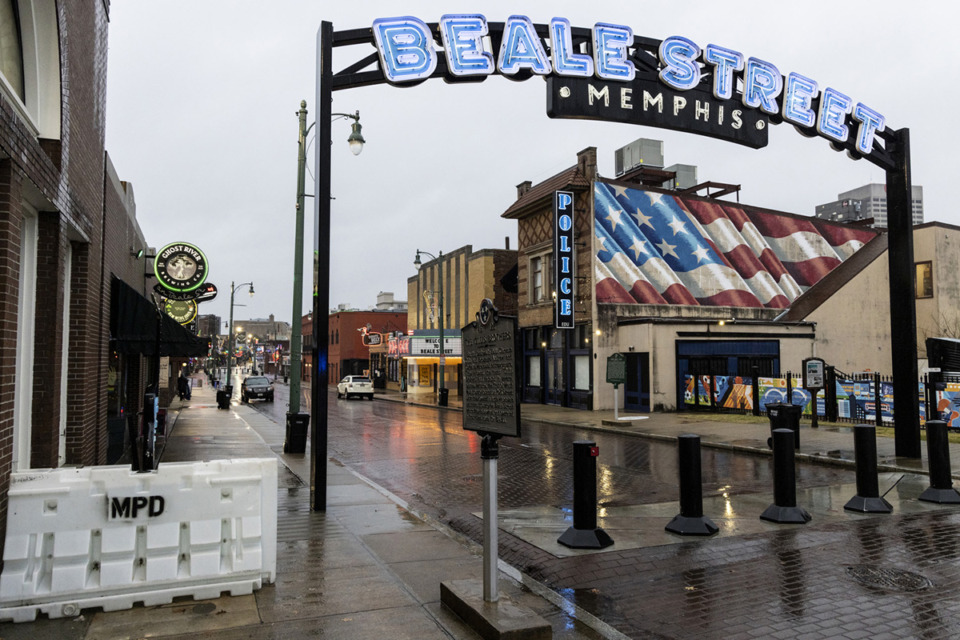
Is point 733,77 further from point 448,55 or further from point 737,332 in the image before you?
point 737,332

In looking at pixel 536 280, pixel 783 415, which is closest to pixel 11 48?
pixel 783 415

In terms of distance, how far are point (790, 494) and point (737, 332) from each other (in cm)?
2089

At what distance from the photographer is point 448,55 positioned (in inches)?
376

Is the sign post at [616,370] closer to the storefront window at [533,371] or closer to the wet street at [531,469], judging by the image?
the wet street at [531,469]

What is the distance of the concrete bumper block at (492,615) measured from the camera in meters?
4.74

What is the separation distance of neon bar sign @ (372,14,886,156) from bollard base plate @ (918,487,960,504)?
21.5 feet

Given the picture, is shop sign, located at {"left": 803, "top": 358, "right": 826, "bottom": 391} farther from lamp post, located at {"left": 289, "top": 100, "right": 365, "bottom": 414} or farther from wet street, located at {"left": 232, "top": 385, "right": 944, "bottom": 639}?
lamp post, located at {"left": 289, "top": 100, "right": 365, "bottom": 414}

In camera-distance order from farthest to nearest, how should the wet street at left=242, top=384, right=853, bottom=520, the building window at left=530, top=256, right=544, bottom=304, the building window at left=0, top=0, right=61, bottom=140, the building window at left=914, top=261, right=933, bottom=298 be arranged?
1. the building window at left=530, top=256, right=544, bottom=304
2. the building window at left=914, top=261, right=933, bottom=298
3. the wet street at left=242, top=384, right=853, bottom=520
4. the building window at left=0, top=0, right=61, bottom=140

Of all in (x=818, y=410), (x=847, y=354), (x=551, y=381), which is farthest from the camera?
(x=551, y=381)

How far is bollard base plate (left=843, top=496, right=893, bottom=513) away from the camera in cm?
891

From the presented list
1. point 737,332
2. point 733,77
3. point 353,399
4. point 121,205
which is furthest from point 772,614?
point 353,399

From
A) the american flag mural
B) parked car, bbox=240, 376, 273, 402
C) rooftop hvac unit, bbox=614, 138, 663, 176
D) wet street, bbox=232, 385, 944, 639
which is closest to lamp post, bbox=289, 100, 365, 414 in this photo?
wet street, bbox=232, 385, 944, 639

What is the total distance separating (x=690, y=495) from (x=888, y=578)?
7.27ft

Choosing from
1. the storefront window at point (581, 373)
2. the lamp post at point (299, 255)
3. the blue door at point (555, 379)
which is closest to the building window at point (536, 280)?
the blue door at point (555, 379)
